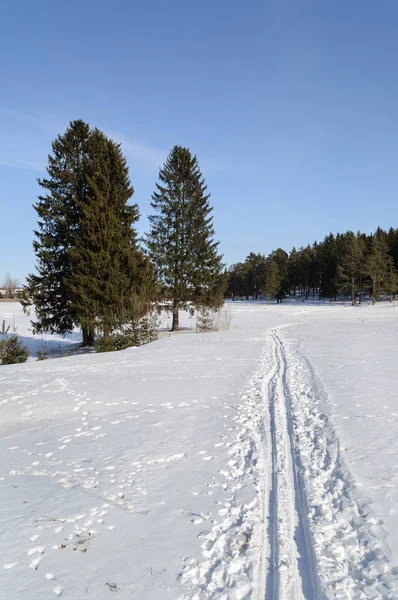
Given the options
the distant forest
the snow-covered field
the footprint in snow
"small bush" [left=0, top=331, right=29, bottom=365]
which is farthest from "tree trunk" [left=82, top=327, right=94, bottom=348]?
the distant forest

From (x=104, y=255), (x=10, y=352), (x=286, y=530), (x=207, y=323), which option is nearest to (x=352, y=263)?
(x=207, y=323)

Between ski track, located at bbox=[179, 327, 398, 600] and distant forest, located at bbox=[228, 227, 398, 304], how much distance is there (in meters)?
54.2

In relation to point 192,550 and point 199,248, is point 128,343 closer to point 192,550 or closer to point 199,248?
point 199,248

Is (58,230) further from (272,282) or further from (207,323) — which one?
(272,282)

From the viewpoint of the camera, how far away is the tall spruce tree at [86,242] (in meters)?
19.5

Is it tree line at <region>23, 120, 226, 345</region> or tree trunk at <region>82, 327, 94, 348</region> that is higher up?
tree line at <region>23, 120, 226, 345</region>

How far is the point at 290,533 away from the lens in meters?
3.89

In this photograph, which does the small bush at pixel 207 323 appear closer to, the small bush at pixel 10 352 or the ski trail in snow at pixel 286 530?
the small bush at pixel 10 352

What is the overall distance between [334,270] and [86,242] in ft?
201

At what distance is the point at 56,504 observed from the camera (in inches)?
189

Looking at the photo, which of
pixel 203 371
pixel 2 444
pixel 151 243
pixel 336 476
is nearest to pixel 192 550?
pixel 336 476

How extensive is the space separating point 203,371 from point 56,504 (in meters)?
8.55

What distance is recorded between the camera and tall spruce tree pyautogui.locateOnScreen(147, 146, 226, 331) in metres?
26.6

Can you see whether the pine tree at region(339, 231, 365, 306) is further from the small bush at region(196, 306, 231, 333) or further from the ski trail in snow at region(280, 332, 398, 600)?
the ski trail in snow at region(280, 332, 398, 600)
